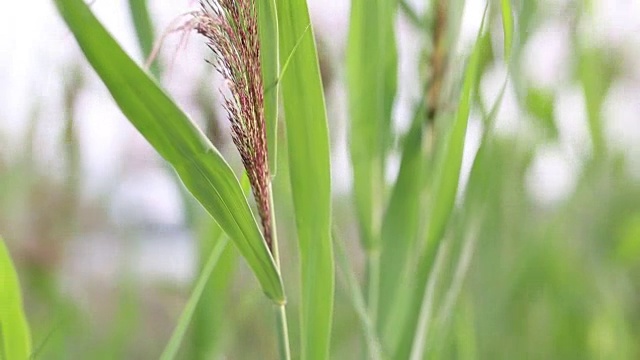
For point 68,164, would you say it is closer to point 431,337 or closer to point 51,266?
point 51,266

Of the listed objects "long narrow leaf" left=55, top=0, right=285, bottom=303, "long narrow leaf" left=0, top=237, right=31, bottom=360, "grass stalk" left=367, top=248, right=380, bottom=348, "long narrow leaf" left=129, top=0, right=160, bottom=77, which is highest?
"long narrow leaf" left=129, top=0, right=160, bottom=77

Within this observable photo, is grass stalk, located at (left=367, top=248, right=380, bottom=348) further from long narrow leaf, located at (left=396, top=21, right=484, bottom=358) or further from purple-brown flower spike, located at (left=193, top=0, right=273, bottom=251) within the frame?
purple-brown flower spike, located at (left=193, top=0, right=273, bottom=251)

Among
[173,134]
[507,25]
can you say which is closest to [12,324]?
[173,134]

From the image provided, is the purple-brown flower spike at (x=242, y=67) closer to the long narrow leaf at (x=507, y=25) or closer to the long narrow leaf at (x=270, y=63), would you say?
the long narrow leaf at (x=270, y=63)

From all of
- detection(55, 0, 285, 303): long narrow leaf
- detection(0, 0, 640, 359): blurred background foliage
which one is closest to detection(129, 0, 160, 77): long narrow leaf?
detection(0, 0, 640, 359): blurred background foliage

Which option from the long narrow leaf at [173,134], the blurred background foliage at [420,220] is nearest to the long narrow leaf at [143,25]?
the blurred background foliage at [420,220]
